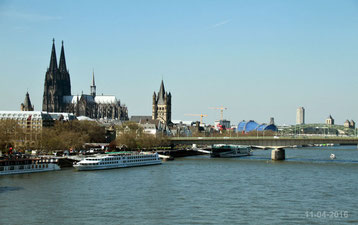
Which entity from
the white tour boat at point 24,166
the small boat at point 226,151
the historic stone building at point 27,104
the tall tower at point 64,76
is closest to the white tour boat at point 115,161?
the white tour boat at point 24,166

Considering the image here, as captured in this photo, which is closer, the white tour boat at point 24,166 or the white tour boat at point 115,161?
the white tour boat at point 24,166

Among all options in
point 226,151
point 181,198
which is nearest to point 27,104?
point 226,151

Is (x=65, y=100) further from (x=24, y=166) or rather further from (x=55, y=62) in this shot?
(x=24, y=166)

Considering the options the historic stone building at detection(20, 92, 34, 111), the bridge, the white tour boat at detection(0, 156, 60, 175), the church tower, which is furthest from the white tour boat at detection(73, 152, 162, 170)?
the church tower

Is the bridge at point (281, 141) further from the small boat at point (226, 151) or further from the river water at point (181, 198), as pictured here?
the river water at point (181, 198)

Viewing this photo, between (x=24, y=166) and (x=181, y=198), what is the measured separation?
25.2 meters

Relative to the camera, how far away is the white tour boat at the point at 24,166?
5735cm

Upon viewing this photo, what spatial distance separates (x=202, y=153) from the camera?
111m

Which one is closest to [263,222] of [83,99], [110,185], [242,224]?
[242,224]

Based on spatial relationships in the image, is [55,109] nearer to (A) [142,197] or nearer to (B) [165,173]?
(B) [165,173]

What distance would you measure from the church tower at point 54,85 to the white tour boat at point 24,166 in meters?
108

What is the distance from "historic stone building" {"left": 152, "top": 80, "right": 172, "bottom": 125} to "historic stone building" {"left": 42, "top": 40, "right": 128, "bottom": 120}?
11585 millimetres

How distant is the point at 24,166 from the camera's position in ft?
194

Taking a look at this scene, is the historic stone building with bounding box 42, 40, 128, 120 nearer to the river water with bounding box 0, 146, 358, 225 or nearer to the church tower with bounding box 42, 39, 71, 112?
the church tower with bounding box 42, 39, 71, 112
